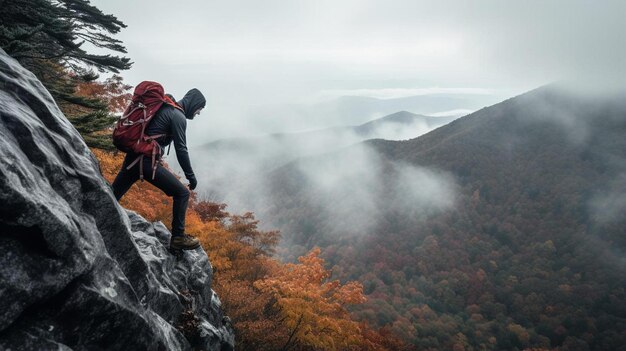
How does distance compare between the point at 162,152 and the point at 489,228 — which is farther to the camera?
the point at 489,228

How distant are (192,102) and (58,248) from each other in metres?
2.93

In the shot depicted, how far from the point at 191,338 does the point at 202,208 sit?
20.0 m

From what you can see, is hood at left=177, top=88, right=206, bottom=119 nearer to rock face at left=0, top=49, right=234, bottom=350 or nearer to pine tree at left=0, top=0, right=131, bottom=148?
rock face at left=0, top=49, right=234, bottom=350

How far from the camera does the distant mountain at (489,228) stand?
3494 inches

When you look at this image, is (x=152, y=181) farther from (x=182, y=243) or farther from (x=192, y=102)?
(x=182, y=243)

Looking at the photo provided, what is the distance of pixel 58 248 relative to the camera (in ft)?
10.3

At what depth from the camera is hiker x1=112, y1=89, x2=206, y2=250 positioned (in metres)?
4.79

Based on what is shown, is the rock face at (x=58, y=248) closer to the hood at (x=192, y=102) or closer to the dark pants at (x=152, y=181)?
the dark pants at (x=152, y=181)

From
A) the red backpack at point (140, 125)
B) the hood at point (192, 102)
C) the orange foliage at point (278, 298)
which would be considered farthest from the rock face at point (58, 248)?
the orange foliage at point (278, 298)

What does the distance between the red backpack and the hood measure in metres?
0.36

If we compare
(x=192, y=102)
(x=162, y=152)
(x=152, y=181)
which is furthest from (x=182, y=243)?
(x=192, y=102)

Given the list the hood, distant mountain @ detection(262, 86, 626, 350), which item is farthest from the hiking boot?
distant mountain @ detection(262, 86, 626, 350)

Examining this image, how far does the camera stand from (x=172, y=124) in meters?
4.78

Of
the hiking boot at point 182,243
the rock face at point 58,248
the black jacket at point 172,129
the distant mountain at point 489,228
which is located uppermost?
the black jacket at point 172,129
